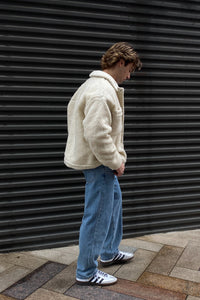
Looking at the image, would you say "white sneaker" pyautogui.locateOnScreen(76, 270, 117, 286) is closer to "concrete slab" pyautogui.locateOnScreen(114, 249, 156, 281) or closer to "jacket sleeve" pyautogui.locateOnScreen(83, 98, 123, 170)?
"concrete slab" pyautogui.locateOnScreen(114, 249, 156, 281)

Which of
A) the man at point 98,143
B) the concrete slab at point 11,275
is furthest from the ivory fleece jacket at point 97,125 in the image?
the concrete slab at point 11,275

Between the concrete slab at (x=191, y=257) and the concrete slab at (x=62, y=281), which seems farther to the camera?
the concrete slab at (x=191, y=257)

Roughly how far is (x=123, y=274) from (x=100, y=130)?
155cm

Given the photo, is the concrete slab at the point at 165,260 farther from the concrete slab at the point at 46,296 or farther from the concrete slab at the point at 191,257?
the concrete slab at the point at 46,296

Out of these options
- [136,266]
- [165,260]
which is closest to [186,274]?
[165,260]

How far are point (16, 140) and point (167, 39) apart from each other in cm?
224

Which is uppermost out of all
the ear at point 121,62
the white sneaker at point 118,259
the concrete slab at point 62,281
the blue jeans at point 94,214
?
the ear at point 121,62

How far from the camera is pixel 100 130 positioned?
2420mm

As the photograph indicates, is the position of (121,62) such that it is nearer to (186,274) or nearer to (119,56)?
(119,56)

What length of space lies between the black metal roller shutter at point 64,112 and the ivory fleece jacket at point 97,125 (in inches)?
34.5

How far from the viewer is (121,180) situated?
3980mm

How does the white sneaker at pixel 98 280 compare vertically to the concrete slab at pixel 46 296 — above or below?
above

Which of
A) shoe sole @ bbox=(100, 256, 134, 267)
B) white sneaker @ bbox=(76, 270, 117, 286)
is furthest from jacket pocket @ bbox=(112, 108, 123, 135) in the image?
shoe sole @ bbox=(100, 256, 134, 267)

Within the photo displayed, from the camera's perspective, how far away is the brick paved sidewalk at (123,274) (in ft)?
9.00
